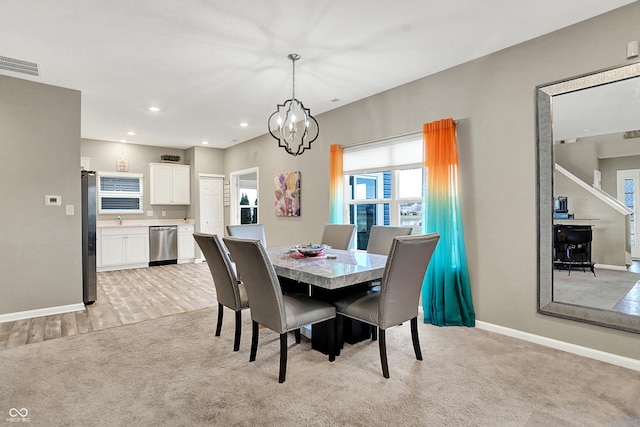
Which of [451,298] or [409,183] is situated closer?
[451,298]

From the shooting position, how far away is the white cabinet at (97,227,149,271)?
6074 millimetres

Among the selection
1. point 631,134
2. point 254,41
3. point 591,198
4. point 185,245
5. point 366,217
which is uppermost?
point 254,41

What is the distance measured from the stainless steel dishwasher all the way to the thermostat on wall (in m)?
2.89

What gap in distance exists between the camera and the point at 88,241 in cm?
408

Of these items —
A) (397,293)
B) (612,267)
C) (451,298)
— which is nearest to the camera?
(397,293)

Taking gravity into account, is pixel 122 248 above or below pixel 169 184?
below

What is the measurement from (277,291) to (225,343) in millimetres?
1013

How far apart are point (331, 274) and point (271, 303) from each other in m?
0.45

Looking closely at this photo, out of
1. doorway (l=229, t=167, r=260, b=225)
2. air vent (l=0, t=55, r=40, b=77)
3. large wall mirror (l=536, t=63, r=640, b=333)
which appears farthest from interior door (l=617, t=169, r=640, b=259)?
doorway (l=229, t=167, r=260, b=225)

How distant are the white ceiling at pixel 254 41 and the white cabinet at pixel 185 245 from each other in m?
3.27

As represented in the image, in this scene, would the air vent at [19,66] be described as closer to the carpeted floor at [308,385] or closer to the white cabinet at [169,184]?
the carpeted floor at [308,385]

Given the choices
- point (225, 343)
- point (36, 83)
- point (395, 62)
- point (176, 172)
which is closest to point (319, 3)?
point (395, 62)

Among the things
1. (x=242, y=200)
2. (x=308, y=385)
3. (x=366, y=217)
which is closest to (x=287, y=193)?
(x=366, y=217)

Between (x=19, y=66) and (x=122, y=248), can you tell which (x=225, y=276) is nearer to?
(x=19, y=66)
